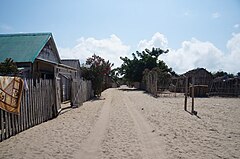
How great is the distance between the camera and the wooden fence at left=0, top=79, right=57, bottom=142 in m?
7.09

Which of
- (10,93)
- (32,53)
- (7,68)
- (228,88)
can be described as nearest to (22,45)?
(32,53)

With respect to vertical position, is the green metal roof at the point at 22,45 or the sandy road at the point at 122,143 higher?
the green metal roof at the point at 22,45

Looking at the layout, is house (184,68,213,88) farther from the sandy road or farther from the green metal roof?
the sandy road

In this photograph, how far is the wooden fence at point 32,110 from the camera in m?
7.09

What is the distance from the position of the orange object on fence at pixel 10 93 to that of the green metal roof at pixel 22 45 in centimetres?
616

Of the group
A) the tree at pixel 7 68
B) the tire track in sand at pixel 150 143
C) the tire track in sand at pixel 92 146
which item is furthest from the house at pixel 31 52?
the tire track in sand at pixel 150 143

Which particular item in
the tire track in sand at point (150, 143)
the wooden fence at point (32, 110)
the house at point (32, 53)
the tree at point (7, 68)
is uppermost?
the house at point (32, 53)

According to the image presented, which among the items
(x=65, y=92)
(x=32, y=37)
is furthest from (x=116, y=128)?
(x=65, y=92)

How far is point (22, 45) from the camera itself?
1534 centimetres

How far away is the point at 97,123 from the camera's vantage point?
9859mm

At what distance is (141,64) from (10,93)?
45.7 metres

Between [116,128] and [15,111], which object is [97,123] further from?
[15,111]

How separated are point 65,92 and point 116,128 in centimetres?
1356

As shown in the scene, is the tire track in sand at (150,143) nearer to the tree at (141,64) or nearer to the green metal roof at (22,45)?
the green metal roof at (22,45)
